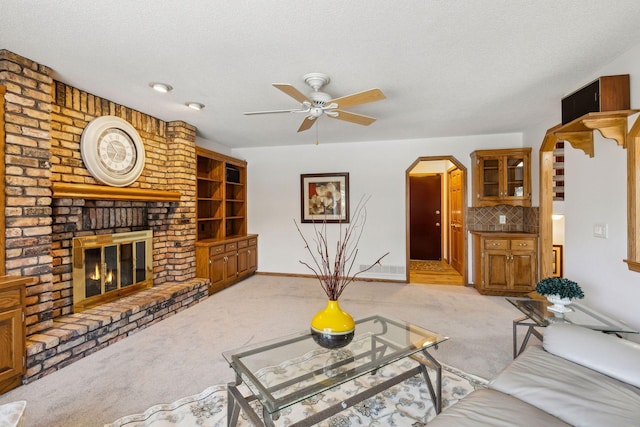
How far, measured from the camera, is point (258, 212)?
5855 millimetres

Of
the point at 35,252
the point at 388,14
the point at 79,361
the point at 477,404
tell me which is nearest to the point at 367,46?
the point at 388,14

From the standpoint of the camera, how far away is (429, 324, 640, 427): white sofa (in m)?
1.19

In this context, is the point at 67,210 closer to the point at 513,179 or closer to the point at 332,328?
the point at 332,328

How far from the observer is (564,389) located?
135 cm

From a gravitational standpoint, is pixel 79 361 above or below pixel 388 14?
below

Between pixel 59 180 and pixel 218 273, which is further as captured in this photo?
pixel 218 273

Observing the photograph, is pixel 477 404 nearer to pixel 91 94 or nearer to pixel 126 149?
pixel 126 149

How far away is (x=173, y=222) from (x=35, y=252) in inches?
66.2

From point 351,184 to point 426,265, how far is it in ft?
8.99

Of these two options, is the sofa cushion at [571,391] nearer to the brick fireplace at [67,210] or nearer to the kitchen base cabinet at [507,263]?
the kitchen base cabinet at [507,263]

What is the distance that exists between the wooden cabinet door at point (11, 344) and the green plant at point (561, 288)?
389cm

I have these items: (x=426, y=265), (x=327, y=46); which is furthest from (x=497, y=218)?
(x=327, y=46)

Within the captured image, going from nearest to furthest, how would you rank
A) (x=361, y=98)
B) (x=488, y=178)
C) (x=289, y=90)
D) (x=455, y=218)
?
(x=289, y=90), (x=361, y=98), (x=488, y=178), (x=455, y=218)

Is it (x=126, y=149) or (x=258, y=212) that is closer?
(x=126, y=149)
